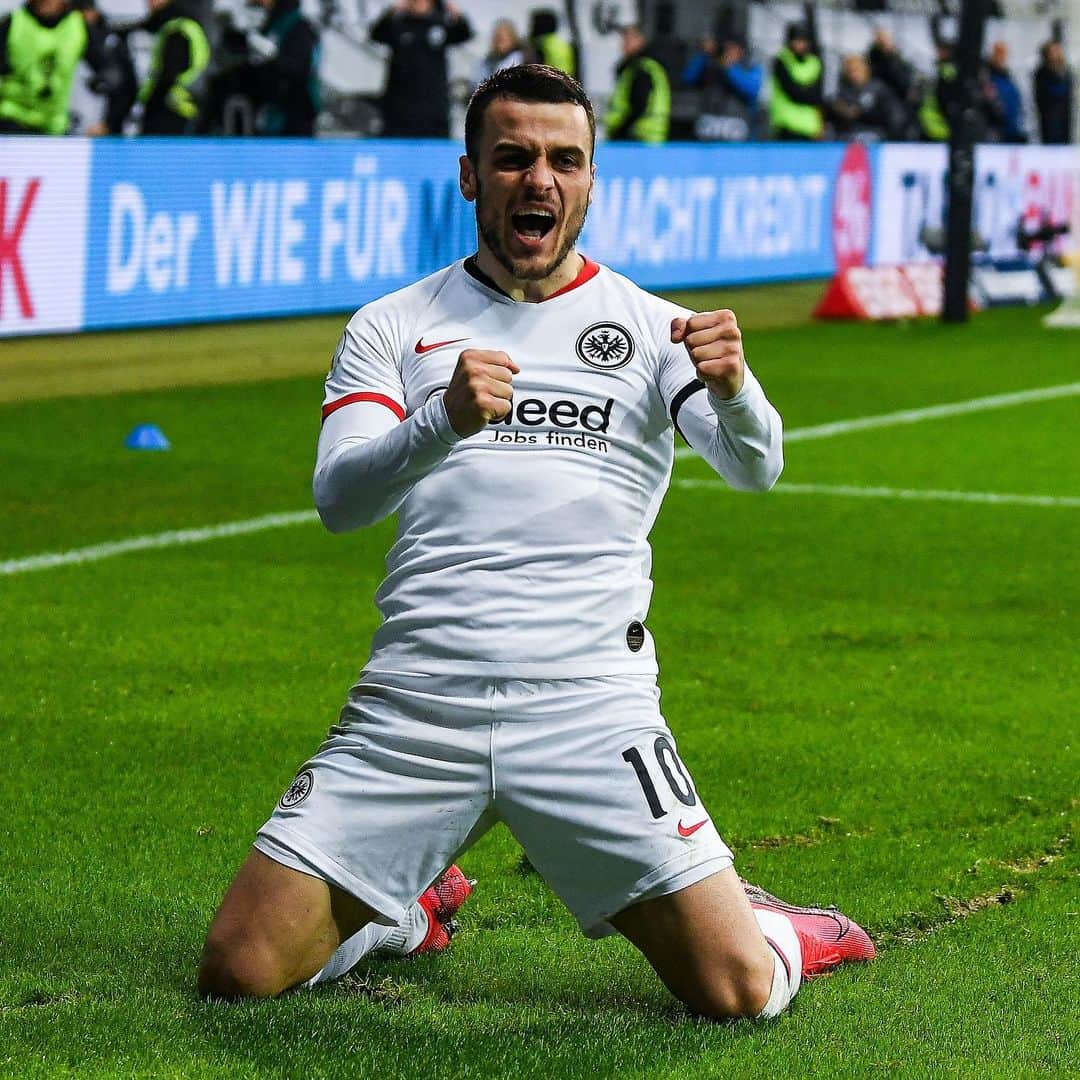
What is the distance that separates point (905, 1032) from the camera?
156 inches

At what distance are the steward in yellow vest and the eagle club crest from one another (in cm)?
1003

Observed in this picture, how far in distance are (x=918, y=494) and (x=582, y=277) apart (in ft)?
21.3

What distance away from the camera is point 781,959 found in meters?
4.05

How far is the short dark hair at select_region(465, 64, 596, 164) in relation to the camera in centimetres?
410

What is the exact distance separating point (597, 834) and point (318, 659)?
127 inches

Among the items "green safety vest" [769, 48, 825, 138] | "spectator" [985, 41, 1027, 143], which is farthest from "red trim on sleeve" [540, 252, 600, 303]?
"spectator" [985, 41, 1027, 143]

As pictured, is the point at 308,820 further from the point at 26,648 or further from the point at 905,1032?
the point at 26,648

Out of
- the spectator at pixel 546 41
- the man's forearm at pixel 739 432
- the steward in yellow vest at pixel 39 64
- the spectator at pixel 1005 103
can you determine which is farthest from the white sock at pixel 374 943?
the spectator at pixel 1005 103

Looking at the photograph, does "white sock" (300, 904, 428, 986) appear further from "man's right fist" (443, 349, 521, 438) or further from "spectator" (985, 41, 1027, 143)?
"spectator" (985, 41, 1027, 143)

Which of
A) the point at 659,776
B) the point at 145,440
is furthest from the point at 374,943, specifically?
the point at 145,440

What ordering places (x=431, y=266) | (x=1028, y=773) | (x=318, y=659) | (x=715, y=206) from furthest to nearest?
1. (x=715, y=206)
2. (x=431, y=266)
3. (x=318, y=659)
4. (x=1028, y=773)

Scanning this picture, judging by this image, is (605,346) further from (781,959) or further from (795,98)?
(795,98)

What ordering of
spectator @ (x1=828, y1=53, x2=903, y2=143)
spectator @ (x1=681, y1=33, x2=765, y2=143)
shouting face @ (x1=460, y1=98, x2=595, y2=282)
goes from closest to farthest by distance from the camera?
shouting face @ (x1=460, y1=98, x2=595, y2=282) → spectator @ (x1=681, y1=33, x2=765, y2=143) → spectator @ (x1=828, y1=53, x2=903, y2=143)

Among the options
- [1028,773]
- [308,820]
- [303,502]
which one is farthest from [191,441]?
[308,820]
